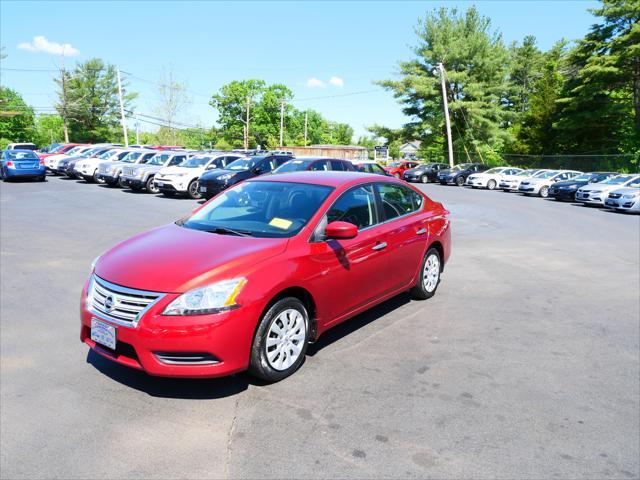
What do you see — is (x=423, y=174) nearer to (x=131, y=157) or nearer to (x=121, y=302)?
(x=131, y=157)

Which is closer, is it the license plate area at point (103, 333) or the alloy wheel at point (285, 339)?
the license plate area at point (103, 333)

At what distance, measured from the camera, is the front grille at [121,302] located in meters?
3.63

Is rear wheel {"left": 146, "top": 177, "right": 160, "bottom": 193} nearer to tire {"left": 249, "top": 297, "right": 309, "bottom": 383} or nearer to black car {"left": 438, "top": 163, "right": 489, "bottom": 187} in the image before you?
tire {"left": 249, "top": 297, "right": 309, "bottom": 383}

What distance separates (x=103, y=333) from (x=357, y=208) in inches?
103

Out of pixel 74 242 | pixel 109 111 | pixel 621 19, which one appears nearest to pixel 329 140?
pixel 109 111

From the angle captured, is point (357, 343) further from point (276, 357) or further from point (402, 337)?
point (276, 357)

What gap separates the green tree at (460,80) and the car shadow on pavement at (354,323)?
4262cm

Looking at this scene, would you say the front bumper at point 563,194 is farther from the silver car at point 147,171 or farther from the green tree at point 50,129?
the green tree at point 50,129

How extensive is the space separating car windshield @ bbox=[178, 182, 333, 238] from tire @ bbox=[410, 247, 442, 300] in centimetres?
197

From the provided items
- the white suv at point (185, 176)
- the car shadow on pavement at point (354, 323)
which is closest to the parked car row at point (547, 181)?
the white suv at point (185, 176)

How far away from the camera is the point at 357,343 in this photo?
16.4 feet

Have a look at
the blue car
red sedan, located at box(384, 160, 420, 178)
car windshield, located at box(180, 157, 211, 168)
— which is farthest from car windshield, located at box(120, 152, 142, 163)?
red sedan, located at box(384, 160, 420, 178)

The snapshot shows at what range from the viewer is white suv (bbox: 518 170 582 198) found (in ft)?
91.1

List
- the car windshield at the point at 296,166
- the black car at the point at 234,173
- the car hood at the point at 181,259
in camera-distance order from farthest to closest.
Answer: the black car at the point at 234,173 < the car windshield at the point at 296,166 < the car hood at the point at 181,259
